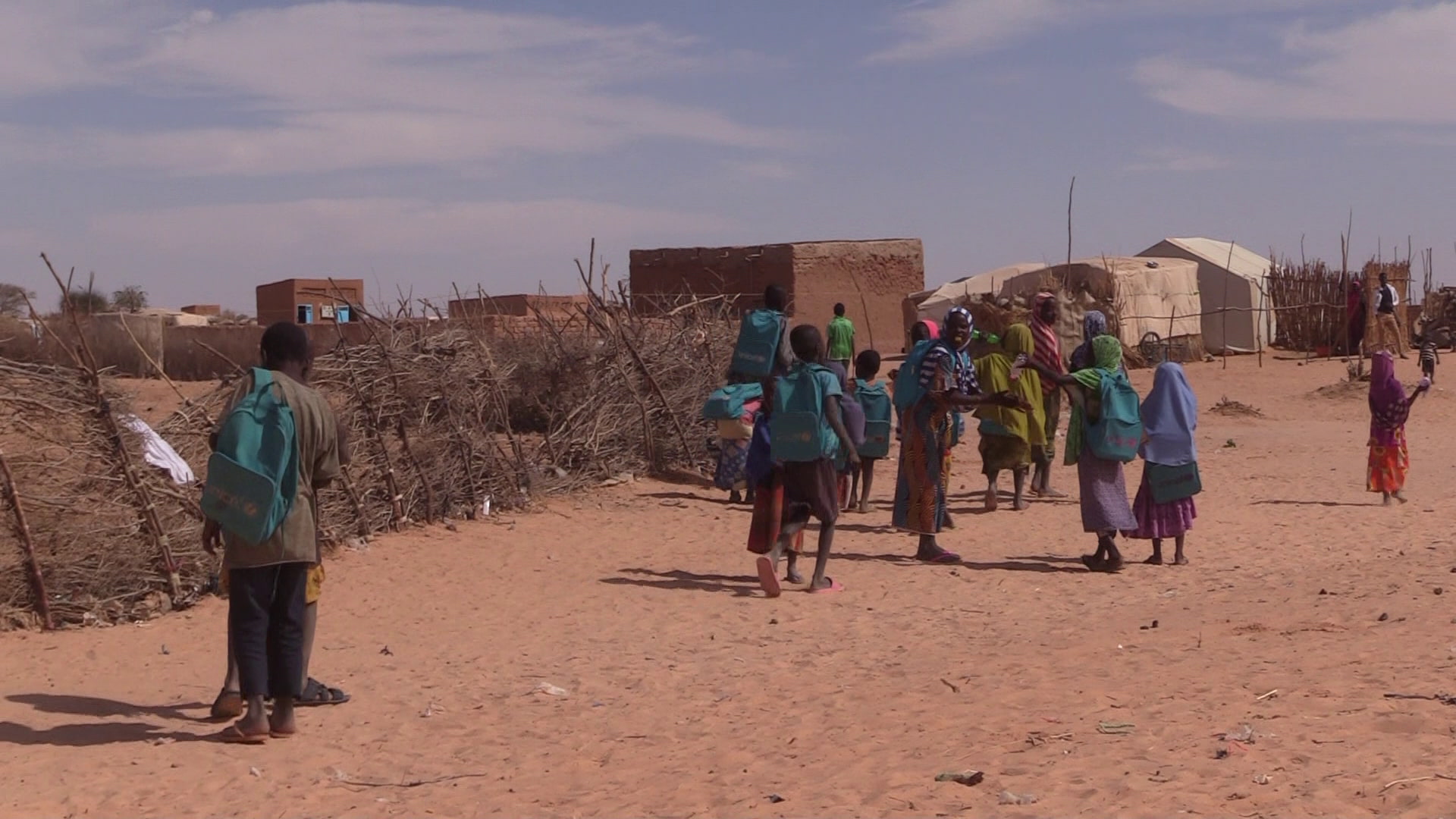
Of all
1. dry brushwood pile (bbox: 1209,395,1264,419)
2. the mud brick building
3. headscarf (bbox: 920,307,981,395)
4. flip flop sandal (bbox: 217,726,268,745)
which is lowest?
flip flop sandal (bbox: 217,726,268,745)

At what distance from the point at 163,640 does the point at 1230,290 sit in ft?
77.6

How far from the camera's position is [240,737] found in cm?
568

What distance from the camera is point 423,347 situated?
37.8 ft

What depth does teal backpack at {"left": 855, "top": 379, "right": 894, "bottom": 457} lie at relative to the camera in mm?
11180

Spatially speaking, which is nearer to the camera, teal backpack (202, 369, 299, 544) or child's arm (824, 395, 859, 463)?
teal backpack (202, 369, 299, 544)

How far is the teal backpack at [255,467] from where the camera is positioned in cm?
544

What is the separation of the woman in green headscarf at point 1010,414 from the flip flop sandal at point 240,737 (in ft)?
21.5

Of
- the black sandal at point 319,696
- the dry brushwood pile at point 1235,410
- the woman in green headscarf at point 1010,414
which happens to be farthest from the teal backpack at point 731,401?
the dry brushwood pile at point 1235,410

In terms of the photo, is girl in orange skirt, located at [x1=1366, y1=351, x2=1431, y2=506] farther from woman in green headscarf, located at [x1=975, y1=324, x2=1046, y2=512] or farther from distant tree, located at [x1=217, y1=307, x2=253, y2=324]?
distant tree, located at [x1=217, y1=307, x2=253, y2=324]

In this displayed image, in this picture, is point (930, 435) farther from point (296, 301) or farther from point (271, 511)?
point (296, 301)

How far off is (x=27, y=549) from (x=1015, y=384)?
6.71m

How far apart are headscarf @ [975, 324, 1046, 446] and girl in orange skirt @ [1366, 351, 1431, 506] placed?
2713mm

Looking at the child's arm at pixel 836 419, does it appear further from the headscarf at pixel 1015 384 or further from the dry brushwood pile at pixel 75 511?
the dry brushwood pile at pixel 75 511

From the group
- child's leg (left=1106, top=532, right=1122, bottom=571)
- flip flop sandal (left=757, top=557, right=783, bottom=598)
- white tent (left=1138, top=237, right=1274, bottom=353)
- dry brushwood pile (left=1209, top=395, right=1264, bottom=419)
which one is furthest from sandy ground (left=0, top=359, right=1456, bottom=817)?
white tent (left=1138, top=237, right=1274, bottom=353)
